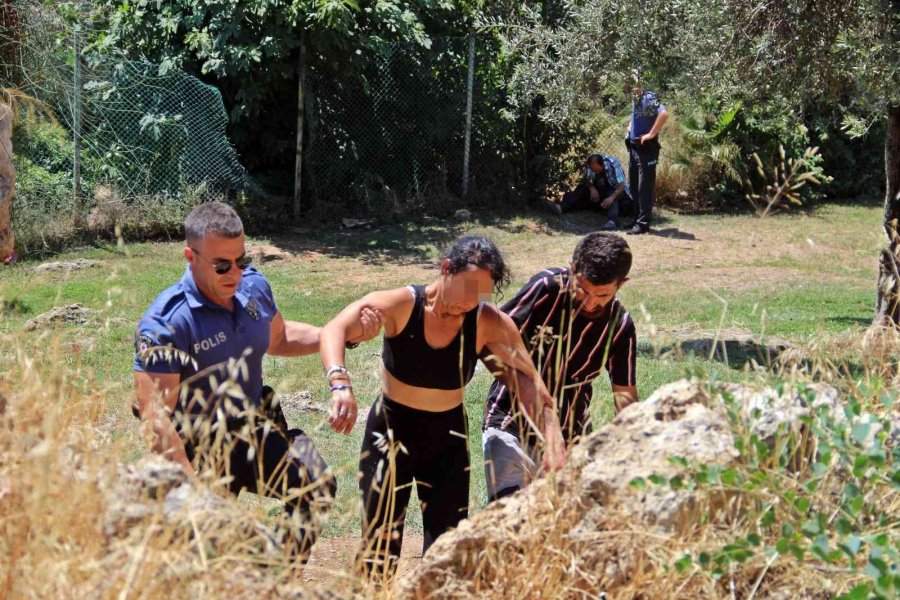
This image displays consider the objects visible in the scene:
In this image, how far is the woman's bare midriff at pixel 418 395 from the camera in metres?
4.33

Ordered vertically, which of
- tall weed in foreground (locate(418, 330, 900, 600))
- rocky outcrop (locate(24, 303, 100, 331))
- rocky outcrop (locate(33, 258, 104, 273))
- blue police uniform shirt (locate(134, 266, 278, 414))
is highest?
blue police uniform shirt (locate(134, 266, 278, 414))

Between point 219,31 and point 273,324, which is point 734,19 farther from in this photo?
point 219,31

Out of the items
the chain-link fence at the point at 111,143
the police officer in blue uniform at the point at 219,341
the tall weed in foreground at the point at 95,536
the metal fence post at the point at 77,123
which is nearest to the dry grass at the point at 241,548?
the tall weed in foreground at the point at 95,536

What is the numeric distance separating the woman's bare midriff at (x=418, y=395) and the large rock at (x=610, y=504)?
3.36 feet

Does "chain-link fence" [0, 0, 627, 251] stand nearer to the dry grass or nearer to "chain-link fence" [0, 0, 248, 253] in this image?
"chain-link fence" [0, 0, 248, 253]

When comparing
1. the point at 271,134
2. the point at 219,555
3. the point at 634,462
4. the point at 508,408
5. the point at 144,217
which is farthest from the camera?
the point at 271,134

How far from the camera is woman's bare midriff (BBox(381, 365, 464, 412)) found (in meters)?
4.33

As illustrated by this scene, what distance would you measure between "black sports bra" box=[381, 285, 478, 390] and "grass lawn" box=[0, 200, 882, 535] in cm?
168

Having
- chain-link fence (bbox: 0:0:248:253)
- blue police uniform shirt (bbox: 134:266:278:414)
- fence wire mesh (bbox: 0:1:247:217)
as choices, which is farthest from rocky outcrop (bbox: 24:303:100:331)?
blue police uniform shirt (bbox: 134:266:278:414)

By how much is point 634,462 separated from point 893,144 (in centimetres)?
634

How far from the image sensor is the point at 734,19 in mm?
8375

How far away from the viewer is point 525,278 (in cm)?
1195

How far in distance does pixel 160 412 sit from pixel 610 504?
1.29 m

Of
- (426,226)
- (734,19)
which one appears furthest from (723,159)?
(734,19)
